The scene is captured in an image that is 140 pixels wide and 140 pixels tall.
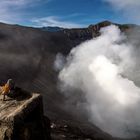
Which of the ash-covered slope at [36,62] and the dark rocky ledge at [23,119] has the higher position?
the ash-covered slope at [36,62]

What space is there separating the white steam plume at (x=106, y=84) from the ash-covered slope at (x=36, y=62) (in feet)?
9.15

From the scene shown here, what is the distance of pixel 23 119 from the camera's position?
20688 mm

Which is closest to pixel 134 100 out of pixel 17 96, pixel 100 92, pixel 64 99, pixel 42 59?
pixel 100 92

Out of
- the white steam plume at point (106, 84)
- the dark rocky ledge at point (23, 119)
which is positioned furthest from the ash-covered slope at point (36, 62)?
the dark rocky ledge at point (23, 119)

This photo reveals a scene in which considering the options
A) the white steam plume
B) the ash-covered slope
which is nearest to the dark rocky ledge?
the ash-covered slope

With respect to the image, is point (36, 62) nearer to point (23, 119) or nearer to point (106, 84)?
point (106, 84)

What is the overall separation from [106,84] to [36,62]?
13099 mm

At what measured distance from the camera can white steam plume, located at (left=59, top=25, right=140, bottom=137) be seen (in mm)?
53938

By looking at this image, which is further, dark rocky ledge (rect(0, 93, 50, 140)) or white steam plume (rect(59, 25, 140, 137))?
white steam plume (rect(59, 25, 140, 137))

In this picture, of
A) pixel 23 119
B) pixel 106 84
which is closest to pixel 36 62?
pixel 106 84

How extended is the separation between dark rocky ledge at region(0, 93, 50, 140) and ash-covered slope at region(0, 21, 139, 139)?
72.3 ft

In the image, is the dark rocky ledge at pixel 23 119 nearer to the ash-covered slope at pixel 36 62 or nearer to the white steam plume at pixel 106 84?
the ash-covered slope at pixel 36 62

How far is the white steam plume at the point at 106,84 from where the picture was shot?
177 ft

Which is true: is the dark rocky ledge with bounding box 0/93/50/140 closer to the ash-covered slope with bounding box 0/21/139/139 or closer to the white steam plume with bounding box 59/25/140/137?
the ash-covered slope with bounding box 0/21/139/139
